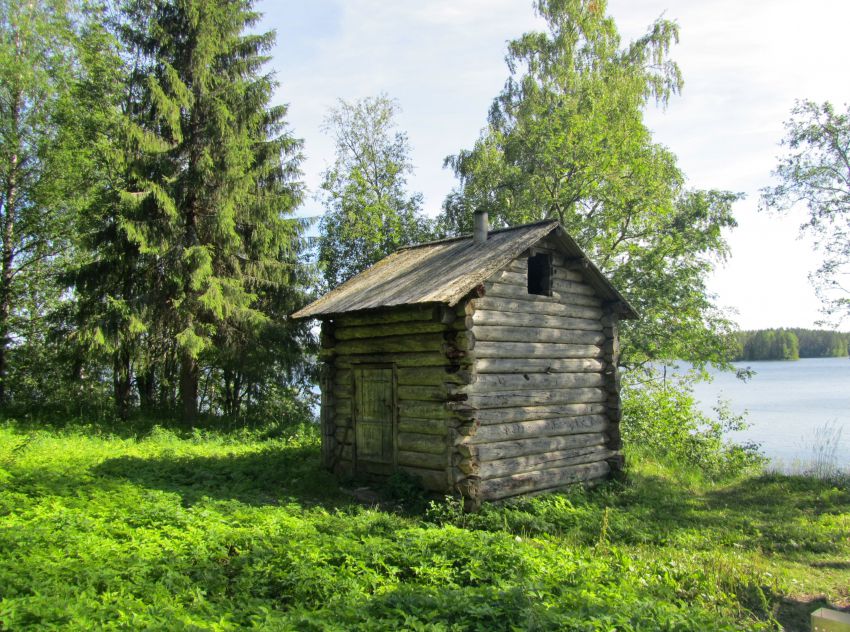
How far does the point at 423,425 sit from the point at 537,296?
10.8 feet

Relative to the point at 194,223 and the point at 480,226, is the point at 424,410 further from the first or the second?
the point at 194,223

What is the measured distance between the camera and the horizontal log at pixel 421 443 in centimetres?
987

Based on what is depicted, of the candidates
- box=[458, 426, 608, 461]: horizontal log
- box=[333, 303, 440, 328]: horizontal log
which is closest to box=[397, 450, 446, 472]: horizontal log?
box=[458, 426, 608, 461]: horizontal log

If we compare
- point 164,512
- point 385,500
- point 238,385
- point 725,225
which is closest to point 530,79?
point 725,225

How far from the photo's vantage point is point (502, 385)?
1026cm

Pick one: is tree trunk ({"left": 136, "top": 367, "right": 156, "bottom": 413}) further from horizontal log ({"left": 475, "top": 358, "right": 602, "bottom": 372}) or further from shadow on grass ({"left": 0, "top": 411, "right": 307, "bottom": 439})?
horizontal log ({"left": 475, "top": 358, "right": 602, "bottom": 372})

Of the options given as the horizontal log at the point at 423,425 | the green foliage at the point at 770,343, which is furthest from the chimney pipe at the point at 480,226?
the green foliage at the point at 770,343

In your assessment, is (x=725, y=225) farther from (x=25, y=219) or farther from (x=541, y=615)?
(x=25, y=219)

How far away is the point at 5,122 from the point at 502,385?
19.4 metres

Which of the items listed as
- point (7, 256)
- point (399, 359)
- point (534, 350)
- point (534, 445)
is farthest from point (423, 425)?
point (7, 256)

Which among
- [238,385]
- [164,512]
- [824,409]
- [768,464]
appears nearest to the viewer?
[164,512]

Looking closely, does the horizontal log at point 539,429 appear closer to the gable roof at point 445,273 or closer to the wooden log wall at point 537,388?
the wooden log wall at point 537,388

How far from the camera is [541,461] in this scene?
1078cm

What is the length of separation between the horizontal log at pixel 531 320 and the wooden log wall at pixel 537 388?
2 cm
